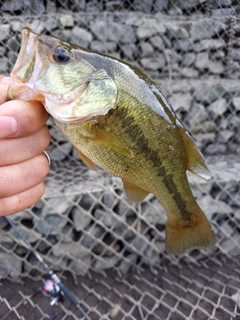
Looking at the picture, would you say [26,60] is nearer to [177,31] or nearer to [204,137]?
[204,137]

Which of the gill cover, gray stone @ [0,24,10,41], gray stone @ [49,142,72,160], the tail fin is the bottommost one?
gray stone @ [49,142,72,160]

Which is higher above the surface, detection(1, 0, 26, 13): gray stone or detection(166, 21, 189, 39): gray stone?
detection(166, 21, 189, 39): gray stone

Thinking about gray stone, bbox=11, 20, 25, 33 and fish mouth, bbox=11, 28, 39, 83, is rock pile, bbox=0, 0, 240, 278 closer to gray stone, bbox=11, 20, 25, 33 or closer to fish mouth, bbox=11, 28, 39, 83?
gray stone, bbox=11, 20, 25, 33

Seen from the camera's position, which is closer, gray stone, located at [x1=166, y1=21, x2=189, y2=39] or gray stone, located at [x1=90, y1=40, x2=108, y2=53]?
gray stone, located at [x1=90, y1=40, x2=108, y2=53]

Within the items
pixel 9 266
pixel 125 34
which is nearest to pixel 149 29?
pixel 125 34

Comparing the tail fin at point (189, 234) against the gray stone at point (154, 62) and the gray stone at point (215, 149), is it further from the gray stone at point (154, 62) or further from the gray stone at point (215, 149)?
the gray stone at point (154, 62)

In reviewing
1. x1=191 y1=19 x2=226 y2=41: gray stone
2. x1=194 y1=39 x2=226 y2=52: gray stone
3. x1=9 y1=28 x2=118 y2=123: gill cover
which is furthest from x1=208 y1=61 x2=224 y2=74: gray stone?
x1=9 y1=28 x2=118 y2=123: gill cover

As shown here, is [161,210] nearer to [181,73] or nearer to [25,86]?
[181,73]

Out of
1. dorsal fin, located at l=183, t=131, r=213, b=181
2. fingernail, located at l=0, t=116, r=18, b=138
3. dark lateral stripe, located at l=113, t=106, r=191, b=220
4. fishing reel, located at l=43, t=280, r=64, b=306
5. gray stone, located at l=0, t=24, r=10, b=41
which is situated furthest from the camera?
gray stone, located at l=0, t=24, r=10, b=41
